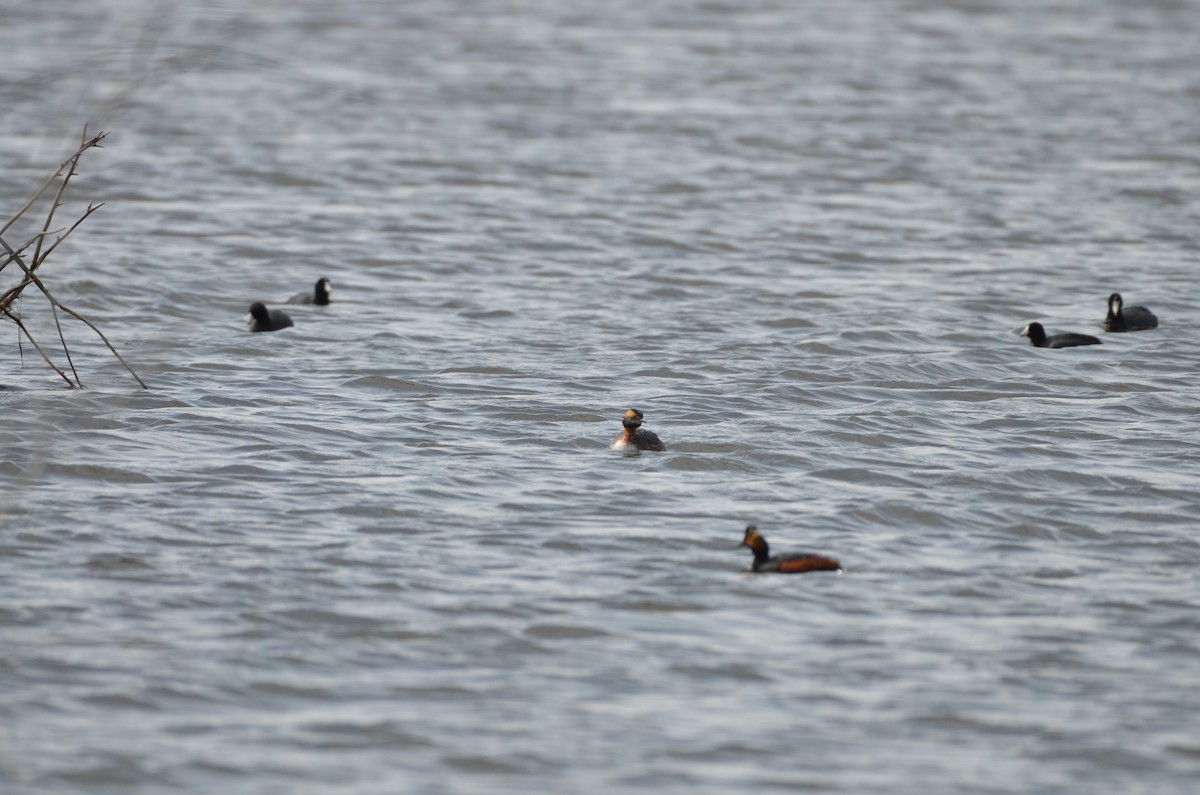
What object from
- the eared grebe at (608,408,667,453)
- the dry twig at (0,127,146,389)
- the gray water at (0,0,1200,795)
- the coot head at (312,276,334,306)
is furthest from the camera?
the coot head at (312,276,334,306)

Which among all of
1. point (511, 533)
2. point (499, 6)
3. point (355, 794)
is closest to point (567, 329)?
point (511, 533)

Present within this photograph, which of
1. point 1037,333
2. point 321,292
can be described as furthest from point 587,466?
point 321,292

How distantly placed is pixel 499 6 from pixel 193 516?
33582 millimetres

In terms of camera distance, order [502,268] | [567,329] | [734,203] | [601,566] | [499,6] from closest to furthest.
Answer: [601,566] < [567,329] < [502,268] < [734,203] < [499,6]

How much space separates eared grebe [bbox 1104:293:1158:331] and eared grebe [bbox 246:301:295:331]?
26.0 ft

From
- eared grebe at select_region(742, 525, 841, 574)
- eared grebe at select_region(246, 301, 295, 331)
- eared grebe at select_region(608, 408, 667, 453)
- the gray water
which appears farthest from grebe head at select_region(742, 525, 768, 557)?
eared grebe at select_region(246, 301, 295, 331)

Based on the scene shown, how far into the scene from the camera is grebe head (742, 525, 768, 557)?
9359 mm

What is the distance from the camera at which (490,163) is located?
25.5 m

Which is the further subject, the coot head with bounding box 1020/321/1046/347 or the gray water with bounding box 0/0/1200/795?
the coot head with bounding box 1020/321/1046/347

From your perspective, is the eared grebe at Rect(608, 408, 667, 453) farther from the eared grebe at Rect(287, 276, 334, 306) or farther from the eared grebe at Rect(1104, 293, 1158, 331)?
the eared grebe at Rect(1104, 293, 1158, 331)

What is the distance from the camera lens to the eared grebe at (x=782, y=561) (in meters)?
9.33

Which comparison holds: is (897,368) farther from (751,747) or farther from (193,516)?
(751,747)

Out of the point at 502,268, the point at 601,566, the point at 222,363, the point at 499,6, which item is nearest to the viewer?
the point at 601,566

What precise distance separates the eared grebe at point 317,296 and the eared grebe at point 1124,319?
7.72 metres
